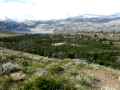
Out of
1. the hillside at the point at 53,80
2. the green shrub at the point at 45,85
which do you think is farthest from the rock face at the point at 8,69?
the green shrub at the point at 45,85

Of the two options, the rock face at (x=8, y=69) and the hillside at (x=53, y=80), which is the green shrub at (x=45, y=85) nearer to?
the hillside at (x=53, y=80)

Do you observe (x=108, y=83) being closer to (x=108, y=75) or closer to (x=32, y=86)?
(x=108, y=75)

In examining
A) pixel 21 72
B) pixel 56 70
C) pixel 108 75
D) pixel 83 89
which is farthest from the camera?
pixel 108 75

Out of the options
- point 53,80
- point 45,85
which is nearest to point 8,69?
point 53,80

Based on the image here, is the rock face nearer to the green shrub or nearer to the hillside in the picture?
the hillside

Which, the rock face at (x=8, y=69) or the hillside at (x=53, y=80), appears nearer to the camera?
the hillside at (x=53, y=80)

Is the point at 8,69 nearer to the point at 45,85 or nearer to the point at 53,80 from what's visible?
the point at 53,80

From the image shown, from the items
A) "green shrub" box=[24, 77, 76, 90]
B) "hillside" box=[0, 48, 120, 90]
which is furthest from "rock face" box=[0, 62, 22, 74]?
"green shrub" box=[24, 77, 76, 90]

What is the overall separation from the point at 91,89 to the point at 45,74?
2.43 metres

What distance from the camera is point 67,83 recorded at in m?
14.1

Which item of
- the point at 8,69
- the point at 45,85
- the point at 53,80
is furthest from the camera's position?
the point at 8,69

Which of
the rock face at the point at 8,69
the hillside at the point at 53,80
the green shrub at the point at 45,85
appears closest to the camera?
the green shrub at the point at 45,85

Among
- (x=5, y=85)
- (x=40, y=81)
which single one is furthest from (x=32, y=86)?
A: (x=5, y=85)

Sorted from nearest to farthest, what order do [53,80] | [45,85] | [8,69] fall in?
[45,85], [53,80], [8,69]
